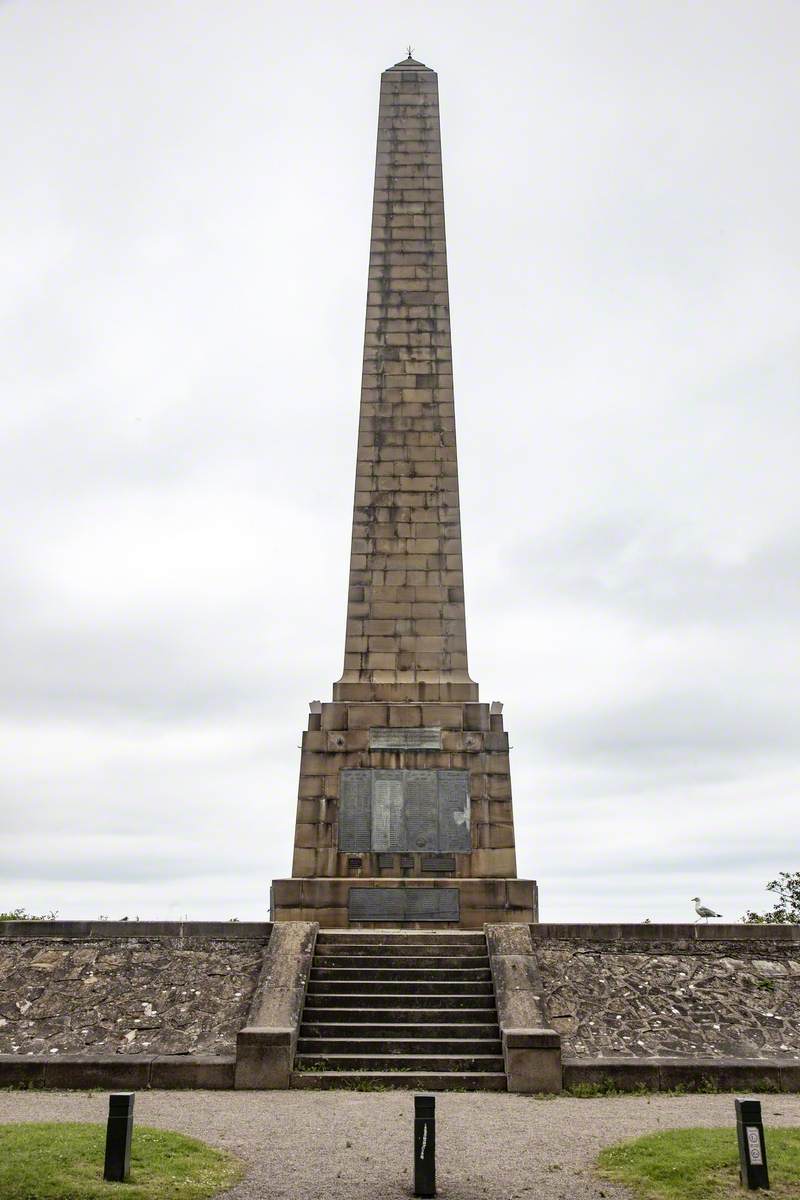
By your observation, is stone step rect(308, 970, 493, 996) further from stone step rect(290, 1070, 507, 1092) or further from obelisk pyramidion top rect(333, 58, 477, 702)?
obelisk pyramidion top rect(333, 58, 477, 702)

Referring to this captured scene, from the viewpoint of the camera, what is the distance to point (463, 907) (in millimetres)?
16078

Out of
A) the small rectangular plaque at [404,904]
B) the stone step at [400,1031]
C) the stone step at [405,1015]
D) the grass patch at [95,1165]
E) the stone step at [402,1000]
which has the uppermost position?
the small rectangular plaque at [404,904]

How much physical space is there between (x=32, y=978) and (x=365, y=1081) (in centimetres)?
511

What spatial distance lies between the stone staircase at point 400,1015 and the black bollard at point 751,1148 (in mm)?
4678

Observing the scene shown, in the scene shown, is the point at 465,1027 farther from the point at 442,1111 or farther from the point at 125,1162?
the point at 125,1162

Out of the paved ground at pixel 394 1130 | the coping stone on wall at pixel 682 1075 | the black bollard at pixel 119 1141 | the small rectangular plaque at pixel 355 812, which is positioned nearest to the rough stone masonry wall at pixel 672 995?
the coping stone on wall at pixel 682 1075

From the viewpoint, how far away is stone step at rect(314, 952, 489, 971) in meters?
14.0

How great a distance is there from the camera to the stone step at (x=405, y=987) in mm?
13359

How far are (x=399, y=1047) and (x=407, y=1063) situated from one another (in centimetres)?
36

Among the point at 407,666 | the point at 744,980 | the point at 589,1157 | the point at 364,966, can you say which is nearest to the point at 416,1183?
the point at 589,1157

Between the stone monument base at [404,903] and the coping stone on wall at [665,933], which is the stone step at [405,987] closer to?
the coping stone on wall at [665,933]

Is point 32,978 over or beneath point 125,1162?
over

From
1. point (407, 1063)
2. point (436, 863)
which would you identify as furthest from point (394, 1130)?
point (436, 863)

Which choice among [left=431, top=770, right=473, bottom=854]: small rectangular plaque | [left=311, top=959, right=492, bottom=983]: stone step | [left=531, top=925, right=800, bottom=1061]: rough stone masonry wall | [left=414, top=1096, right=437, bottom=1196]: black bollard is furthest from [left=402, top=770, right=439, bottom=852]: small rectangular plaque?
[left=414, top=1096, right=437, bottom=1196]: black bollard
